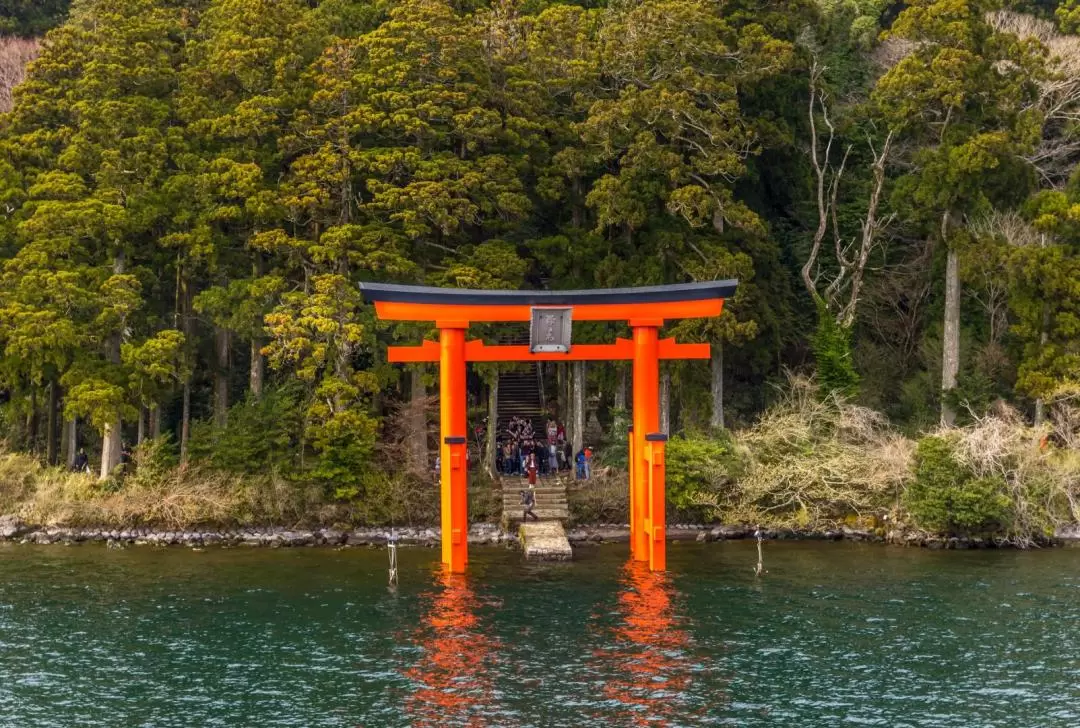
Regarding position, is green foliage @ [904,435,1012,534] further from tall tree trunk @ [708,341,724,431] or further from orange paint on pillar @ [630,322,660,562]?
orange paint on pillar @ [630,322,660,562]

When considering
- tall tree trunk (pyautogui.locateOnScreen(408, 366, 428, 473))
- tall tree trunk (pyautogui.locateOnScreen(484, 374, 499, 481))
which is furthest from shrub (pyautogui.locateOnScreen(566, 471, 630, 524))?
tall tree trunk (pyautogui.locateOnScreen(408, 366, 428, 473))

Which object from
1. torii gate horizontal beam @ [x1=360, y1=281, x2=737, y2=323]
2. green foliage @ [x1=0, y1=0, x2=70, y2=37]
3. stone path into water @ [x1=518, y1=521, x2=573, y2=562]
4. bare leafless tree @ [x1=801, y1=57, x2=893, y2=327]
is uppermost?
green foliage @ [x1=0, y1=0, x2=70, y2=37]

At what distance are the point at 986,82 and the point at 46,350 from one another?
28755 mm

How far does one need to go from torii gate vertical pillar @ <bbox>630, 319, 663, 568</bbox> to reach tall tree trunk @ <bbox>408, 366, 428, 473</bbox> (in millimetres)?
8966

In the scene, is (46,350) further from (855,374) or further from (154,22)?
(855,374)

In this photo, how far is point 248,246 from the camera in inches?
1751

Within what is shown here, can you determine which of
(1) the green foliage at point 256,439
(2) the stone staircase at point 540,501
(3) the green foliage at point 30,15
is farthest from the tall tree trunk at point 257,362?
(3) the green foliage at point 30,15

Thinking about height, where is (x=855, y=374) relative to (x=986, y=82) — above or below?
below

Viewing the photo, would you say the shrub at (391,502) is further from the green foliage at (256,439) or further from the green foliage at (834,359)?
the green foliage at (834,359)

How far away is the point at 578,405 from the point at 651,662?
730 inches

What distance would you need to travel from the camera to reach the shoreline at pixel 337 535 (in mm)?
40469

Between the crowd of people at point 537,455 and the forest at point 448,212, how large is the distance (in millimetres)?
2262

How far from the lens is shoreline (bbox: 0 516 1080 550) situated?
40.5 meters

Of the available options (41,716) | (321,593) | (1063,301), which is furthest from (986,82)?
(41,716)
